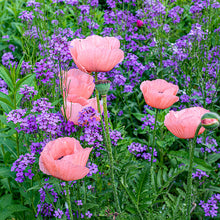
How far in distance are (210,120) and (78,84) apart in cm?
83

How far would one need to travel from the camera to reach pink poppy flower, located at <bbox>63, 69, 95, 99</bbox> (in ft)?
5.40

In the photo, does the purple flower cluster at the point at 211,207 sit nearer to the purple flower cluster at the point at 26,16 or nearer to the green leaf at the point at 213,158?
the green leaf at the point at 213,158

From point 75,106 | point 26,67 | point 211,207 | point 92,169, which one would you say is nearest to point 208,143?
point 211,207

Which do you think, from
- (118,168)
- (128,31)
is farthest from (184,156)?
(128,31)

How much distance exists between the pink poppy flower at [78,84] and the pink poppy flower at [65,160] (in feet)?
1.37

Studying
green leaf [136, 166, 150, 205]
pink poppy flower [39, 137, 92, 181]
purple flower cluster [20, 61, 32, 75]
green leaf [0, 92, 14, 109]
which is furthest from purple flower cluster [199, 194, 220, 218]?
purple flower cluster [20, 61, 32, 75]

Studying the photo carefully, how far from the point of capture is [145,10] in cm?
350

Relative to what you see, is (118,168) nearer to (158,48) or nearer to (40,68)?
(40,68)

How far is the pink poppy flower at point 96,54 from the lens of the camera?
51.2 inches

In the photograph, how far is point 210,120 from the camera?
3.40 feet

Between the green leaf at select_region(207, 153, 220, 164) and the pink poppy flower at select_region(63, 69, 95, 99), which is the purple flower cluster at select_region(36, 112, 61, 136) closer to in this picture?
the pink poppy flower at select_region(63, 69, 95, 99)

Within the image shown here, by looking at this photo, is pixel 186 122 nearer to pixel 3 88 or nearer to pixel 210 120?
pixel 210 120

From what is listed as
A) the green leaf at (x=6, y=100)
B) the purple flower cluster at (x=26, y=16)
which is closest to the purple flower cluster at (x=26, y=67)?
the green leaf at (x=6, y=100)

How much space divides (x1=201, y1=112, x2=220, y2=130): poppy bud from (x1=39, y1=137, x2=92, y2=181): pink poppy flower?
1.58 feet
